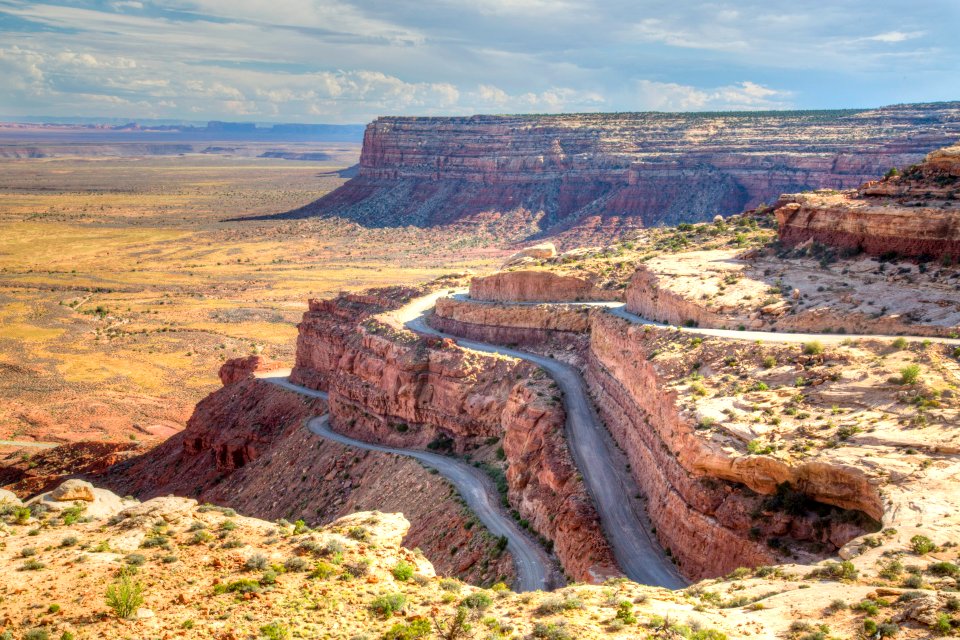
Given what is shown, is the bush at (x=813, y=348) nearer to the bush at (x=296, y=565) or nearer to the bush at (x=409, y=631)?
the bush at (x=409, y=631)

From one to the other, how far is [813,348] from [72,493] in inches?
1051

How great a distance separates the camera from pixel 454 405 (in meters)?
51.7

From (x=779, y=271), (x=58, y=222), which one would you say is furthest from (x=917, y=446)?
(x=58, y=222)

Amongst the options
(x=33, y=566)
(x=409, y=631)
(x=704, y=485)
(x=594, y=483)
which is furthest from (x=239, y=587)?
(x=594, y=483)

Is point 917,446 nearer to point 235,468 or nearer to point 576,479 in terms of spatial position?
point 576,479

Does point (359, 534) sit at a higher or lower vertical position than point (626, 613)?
lower

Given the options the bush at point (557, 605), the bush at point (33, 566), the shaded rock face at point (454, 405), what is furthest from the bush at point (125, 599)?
the shaded rock face at point (454, 405)

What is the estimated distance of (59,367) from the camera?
91000mm

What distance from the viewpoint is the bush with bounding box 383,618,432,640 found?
20625mm

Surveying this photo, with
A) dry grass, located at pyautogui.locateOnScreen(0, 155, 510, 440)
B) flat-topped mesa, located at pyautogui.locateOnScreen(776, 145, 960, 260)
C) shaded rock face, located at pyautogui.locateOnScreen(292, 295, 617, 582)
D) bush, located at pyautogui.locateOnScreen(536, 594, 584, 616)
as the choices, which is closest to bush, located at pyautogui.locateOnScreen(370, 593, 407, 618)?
bush, located at pyautogui.locateOnScreen(536, 594, 584, 616)

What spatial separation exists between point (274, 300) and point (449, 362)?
259 ft

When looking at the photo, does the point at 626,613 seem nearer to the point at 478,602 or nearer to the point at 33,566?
the point at 478,602

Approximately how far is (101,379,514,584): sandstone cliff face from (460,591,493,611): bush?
13.2m

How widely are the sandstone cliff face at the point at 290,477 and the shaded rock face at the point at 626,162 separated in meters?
99.8
